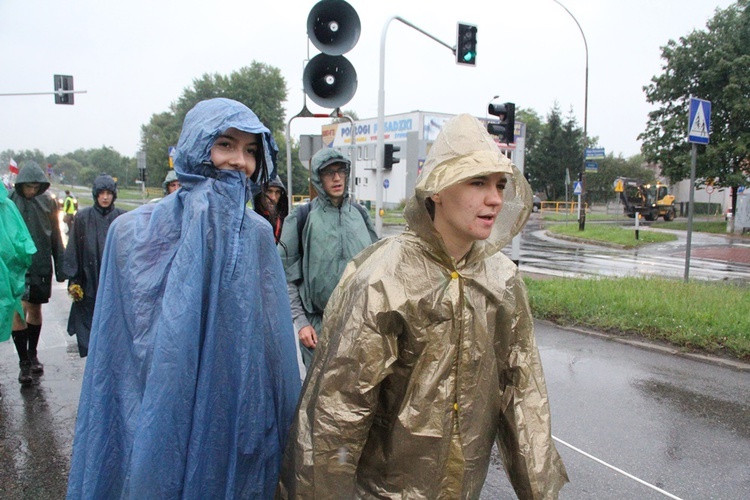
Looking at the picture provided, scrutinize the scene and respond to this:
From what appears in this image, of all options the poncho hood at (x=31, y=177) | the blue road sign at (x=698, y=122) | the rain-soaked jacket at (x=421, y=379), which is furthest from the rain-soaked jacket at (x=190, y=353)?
the blue road sign at (x=698, y=122)

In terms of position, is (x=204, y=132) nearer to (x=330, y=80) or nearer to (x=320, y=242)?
(x=320, y=242)

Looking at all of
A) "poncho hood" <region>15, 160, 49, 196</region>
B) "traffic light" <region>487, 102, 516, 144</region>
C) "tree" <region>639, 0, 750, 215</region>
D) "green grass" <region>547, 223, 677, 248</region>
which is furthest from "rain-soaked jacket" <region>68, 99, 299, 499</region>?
"tree" <region>639, 0, 750, 215</region>

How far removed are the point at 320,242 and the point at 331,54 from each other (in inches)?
145

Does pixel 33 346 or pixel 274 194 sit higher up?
pixel 274 194

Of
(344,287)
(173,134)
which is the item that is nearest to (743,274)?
(344,287)

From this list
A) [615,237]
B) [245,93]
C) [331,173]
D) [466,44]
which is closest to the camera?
[331,173]

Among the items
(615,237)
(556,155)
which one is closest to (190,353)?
(615,237)

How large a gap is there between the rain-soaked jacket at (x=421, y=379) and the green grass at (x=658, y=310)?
527cm

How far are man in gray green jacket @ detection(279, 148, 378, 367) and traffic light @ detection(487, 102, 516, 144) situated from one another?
24.2 ft

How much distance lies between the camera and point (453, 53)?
1233 centimetres

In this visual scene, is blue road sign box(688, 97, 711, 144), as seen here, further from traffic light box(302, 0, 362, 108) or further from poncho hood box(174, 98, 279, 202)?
poncho hood box(174, 98, 279, 202)

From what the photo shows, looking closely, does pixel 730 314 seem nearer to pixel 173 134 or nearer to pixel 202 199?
pixel 202 199

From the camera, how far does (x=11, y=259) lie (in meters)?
4.73

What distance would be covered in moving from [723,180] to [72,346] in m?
30.4
